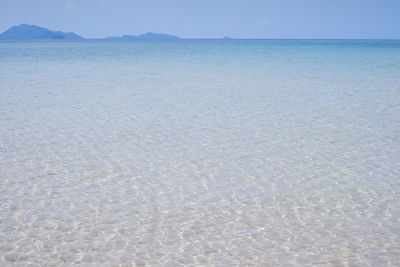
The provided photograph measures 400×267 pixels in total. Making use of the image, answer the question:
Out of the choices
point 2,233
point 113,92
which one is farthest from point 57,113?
point 2,233

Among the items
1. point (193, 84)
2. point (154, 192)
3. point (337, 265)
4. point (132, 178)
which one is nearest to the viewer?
point (337, 265)

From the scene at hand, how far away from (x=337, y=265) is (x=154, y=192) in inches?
101

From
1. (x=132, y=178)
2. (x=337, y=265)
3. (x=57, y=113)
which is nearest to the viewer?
(x=337, y=265)

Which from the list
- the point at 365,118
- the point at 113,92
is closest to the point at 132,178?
the point at 365,118

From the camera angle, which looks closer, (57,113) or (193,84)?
(57,113)

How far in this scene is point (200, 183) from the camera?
5.75 meters

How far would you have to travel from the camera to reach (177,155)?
6.95m

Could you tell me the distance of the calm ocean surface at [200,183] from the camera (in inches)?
159

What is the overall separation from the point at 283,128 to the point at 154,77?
11.1m

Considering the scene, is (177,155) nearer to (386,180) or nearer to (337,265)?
(386,180)

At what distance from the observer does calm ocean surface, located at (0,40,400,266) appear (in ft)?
13.3

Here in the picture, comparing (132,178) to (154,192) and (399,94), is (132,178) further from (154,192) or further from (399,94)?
(399,94)

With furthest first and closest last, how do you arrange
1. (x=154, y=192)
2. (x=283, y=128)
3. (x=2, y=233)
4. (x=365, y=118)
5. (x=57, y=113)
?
1. (x=57, y=113)
2. (x=365, y=118)
3. (x=283, y=128)
4. (x=154, y=192)
5. (x=2, y=233)

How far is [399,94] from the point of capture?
13.4 meters
